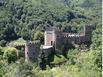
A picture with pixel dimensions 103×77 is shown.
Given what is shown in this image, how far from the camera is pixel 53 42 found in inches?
2140

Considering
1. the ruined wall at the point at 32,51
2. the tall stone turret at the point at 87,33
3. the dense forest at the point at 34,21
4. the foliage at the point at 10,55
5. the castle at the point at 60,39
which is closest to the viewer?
the foliage at the point at 10,55

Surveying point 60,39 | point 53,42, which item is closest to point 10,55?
point 53,42

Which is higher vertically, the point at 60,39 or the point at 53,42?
the point at 60,39

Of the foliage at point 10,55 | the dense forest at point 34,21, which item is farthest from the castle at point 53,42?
the foliage at point 10,55

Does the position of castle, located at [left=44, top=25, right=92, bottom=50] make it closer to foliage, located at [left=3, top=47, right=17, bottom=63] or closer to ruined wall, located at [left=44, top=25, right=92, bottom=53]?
ruined wall, located at [left=44, top=25, right=92, bottom=53]

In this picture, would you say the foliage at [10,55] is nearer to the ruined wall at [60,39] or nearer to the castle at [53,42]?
the castle at [53,42]

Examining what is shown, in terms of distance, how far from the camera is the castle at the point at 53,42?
168 ft

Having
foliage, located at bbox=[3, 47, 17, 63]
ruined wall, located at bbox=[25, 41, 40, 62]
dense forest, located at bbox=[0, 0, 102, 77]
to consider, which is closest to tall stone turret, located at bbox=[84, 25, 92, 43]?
dense forest, located at bbox=[0, 0, 102, 77]

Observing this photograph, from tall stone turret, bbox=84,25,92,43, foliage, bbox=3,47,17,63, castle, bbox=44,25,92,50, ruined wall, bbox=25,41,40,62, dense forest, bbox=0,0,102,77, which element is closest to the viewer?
foliage, bbox=3,47,17,63

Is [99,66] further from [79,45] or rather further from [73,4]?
[73,4]

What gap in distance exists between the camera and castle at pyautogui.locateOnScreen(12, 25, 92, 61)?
5122 cm

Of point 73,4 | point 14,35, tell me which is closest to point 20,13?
point 14,35

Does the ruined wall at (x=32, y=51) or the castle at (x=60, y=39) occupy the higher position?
the castle at (x=60, y=39)

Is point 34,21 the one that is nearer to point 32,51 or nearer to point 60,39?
point 60,39
